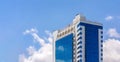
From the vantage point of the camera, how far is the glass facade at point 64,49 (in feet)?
283

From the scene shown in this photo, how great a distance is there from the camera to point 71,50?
85812 mm

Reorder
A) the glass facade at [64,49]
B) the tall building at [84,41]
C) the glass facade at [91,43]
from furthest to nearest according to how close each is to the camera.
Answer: the glass facade at [64,49]
the glass facade at [91,43]
the tall building at [84,41]

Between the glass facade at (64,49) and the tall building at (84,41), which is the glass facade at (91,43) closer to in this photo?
the tall building at (84,41)

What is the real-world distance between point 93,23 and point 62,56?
10809mm

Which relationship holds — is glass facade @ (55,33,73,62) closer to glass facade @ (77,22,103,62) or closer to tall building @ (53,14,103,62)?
tall building @ (53,14,103,62)

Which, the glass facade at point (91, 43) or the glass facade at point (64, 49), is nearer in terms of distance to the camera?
the glass facade at point (91, 43)

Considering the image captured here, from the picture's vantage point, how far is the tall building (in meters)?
83.1

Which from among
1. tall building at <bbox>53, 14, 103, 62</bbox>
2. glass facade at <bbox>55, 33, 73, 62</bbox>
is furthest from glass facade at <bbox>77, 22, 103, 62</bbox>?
glass facade at <bbox>55, 33, 73, 62</bbox>

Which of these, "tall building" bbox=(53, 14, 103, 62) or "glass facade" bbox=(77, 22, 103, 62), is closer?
"tall building" bbox=(53, 14, 103, 62)

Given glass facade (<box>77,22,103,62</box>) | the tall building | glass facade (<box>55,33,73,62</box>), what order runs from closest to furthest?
1. the tall building
2. glass facade (<box>77,22,103,62</box>)
3. glass facade (<box>55,33,73,62</box>)

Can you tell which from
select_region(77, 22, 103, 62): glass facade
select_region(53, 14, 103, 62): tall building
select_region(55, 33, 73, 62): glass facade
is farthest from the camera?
select_region(55, 33, 73, 62): glass facade

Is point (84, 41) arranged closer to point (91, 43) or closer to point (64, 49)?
point (91, 43)

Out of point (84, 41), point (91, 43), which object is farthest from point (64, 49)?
point (91, 43)

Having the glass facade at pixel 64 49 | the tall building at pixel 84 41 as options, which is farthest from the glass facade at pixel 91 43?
the glass facade at pixel 64 49
